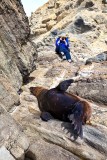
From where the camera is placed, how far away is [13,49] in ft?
36.3

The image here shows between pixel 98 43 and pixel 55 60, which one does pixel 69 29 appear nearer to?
pixel 98 43

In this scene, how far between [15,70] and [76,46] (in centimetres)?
762

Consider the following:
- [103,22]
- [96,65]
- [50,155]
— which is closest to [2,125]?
[50,155]

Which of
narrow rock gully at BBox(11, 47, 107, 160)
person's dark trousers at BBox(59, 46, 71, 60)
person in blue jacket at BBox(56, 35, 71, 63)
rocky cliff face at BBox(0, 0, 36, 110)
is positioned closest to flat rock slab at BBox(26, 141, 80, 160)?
narrow rock gully at BBox(11, 47, 107, 160)

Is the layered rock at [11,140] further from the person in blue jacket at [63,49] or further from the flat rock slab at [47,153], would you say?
the person in blue jacket at [63,49]

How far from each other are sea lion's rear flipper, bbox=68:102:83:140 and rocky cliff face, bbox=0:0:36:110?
197 cm

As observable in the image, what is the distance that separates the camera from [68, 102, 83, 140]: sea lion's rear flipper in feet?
24.6

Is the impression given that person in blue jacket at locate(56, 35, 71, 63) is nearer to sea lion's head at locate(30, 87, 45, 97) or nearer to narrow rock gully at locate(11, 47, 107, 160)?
sea lion's head at locate(30, 87, 45, 97)

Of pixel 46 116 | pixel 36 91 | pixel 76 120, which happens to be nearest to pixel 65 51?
pixel 36 91

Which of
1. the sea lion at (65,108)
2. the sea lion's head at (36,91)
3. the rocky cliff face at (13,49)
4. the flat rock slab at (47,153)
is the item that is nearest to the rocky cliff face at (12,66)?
the rocky cliff face at (13,49)

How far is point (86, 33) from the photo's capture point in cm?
2000

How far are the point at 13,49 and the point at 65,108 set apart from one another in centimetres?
375

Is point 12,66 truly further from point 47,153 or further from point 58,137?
point 47,153

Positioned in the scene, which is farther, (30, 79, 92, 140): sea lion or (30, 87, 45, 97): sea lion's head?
(30, 87, 45, 97): sea lion's head
